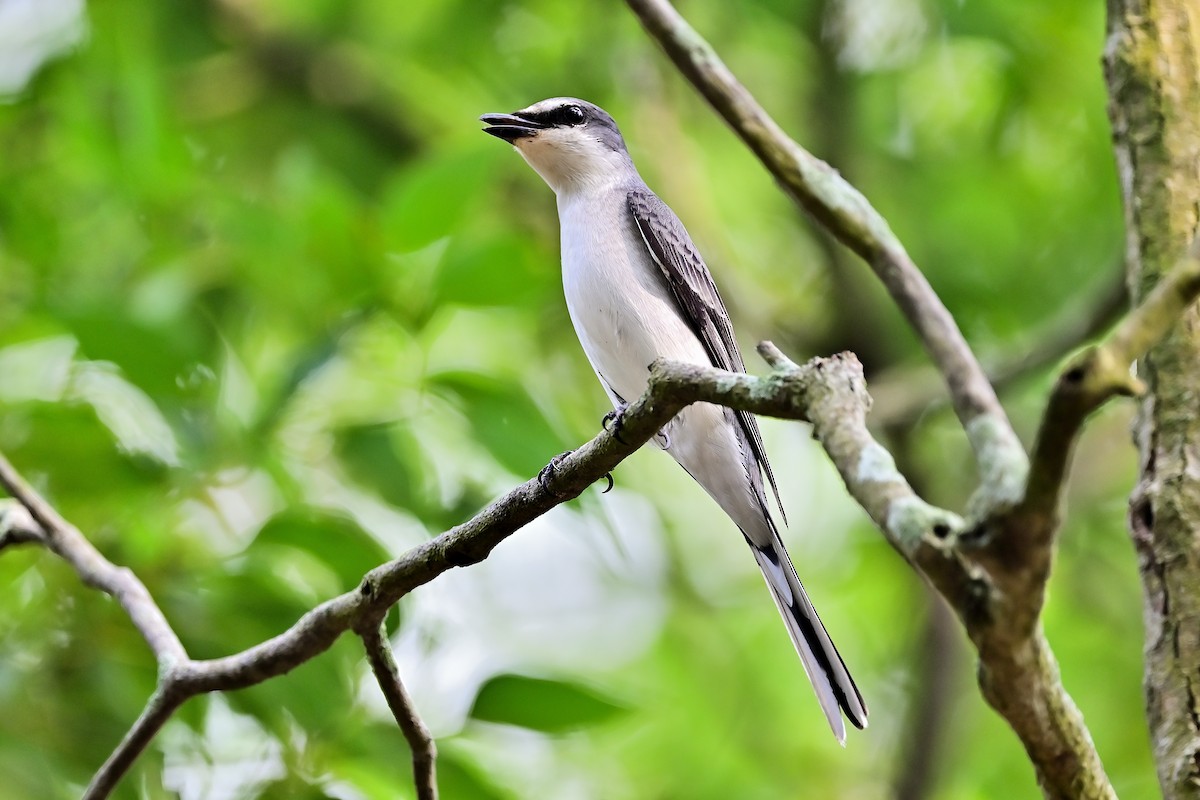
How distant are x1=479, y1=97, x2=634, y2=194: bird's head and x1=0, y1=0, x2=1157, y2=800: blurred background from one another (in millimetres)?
360

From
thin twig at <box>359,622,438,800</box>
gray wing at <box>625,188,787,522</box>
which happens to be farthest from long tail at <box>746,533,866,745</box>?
thin twig at <box>359,622,438,800</box>

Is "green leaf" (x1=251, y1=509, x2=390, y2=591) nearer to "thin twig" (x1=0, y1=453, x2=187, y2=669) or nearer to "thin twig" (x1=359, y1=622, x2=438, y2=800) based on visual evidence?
"thin twig" (x1=0, y1=453, x2=187, y2=669)

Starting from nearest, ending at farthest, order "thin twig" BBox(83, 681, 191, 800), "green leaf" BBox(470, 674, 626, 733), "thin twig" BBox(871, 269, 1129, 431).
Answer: "thin twig" BBox(83, 681, 191, 800) < "green leaf" BBox(470, 674, 626, 733) < "thin twig" BBox(871, 269, 1129, 431)

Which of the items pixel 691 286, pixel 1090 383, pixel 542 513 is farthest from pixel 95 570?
pixel 1090 383

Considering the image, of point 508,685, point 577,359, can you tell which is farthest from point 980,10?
point 508,685

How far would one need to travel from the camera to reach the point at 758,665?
6.75m

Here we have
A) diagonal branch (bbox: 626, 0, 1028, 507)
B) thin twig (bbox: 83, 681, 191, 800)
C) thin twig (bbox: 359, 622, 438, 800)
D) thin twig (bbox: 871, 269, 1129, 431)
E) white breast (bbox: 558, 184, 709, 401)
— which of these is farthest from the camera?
thin twig (bbox: 871, 269, 1129, 431)

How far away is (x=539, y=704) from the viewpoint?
3.23 metres

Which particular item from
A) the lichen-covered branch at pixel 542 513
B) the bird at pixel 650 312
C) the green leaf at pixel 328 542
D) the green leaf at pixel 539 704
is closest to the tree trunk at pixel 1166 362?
the lichen-covered branch at pixel 542 513

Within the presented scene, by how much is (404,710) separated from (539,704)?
0.52 metres

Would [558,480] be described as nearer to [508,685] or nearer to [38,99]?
[508,685]

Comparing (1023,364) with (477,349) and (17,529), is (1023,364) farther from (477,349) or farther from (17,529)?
(17,529)

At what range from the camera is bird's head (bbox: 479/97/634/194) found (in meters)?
4.96

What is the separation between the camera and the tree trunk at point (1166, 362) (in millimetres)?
2396
